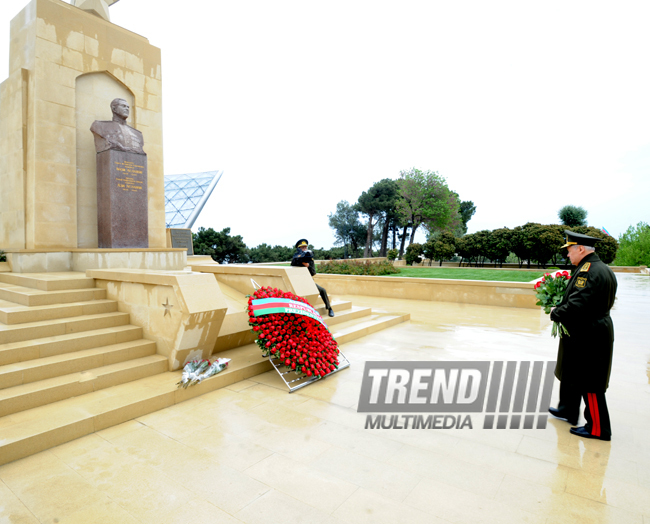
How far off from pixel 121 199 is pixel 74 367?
4.95 meters

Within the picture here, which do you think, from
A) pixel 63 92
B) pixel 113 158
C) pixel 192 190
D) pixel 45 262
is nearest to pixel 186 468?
pixel 45 262

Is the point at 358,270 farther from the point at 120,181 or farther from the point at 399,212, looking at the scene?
the point at 399,212

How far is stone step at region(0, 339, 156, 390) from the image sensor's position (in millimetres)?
3900

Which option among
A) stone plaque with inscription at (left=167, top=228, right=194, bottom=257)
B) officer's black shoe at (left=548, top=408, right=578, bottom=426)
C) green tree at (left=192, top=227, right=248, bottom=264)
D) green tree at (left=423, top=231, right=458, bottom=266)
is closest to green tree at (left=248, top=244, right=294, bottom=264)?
green tree at (left=192, top=227, right=248, bottom=264)

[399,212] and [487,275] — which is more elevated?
[399,212]

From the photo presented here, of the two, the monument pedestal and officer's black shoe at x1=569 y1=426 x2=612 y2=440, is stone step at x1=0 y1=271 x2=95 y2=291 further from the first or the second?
officer's black shoe at x1=569 y1=426 x2=612 y2=440

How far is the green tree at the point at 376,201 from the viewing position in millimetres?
45281

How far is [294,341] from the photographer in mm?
5035

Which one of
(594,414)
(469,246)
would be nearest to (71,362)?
(594,414)

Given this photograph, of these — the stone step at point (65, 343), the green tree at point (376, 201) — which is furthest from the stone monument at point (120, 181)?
the green tree at point (376, 201)

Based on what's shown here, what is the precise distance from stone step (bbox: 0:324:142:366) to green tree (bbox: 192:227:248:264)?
Result: 2343 centimetres

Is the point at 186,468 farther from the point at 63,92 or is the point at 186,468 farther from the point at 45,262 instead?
the point at 63,92

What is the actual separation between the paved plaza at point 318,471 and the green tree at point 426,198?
34.5 metres

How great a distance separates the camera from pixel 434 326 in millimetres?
8445
